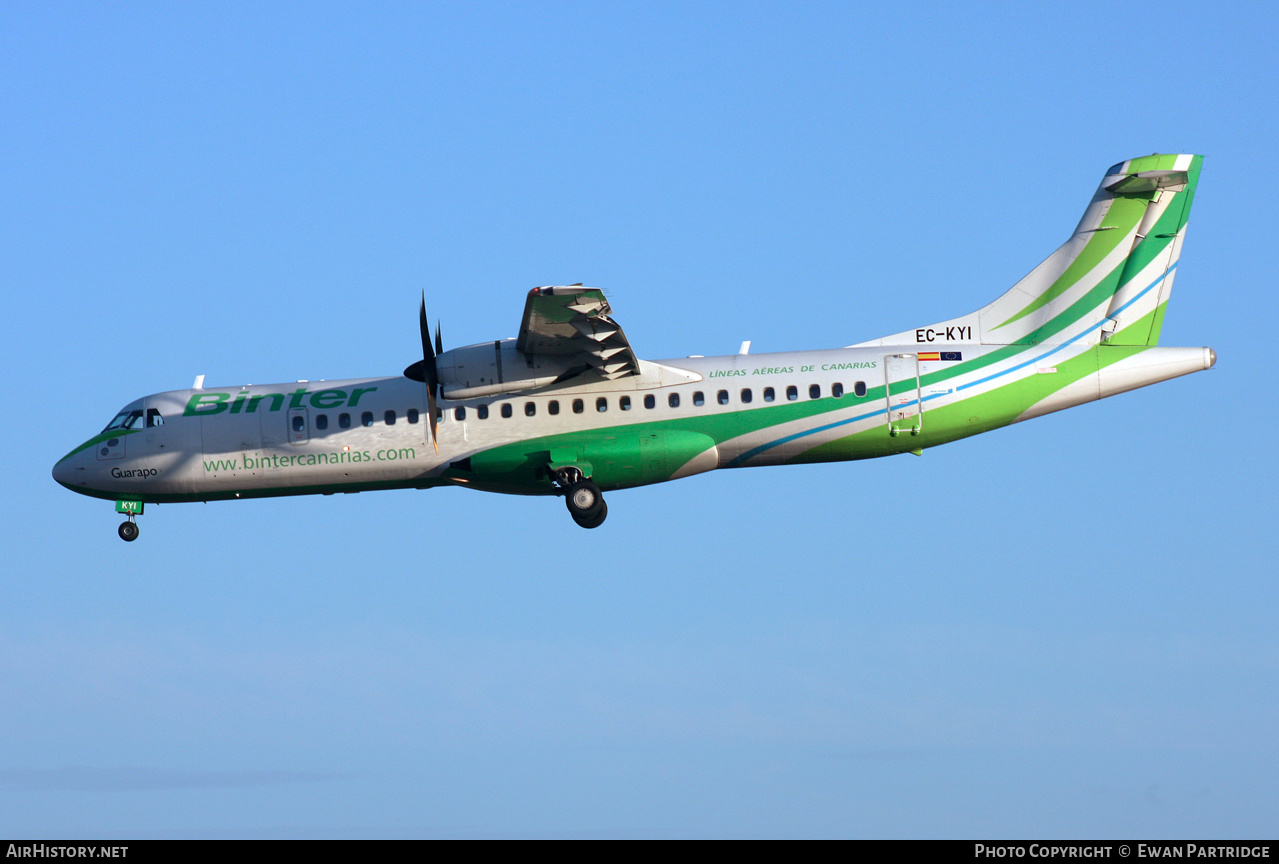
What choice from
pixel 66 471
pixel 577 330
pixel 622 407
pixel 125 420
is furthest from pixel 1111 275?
pixel 66 471

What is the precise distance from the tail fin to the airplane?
0.15 ft

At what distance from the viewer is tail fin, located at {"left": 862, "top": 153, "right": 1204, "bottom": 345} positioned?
29.2 metres

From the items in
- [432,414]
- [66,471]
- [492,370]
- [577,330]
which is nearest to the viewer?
[577,330]

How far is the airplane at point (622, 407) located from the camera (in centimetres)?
2778

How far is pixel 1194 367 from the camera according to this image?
1110 inches

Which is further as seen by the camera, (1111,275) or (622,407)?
(1111,275)

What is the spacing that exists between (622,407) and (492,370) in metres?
2.71

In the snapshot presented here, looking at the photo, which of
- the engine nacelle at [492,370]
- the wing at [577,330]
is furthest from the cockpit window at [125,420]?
the wing at [577,330]

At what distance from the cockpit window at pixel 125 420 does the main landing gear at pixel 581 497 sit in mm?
9329

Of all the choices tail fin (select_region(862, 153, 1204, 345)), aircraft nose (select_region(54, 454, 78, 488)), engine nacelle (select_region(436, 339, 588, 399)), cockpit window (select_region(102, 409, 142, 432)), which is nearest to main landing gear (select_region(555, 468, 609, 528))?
engine nacelle (select_region(436, 339, 588, 399))

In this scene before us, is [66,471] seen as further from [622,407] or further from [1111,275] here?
[1111,275]

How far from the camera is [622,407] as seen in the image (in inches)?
1102

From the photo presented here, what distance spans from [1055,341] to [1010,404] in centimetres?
182

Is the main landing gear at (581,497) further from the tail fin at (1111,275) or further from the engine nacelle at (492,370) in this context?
the tail fin at (1111,275)
